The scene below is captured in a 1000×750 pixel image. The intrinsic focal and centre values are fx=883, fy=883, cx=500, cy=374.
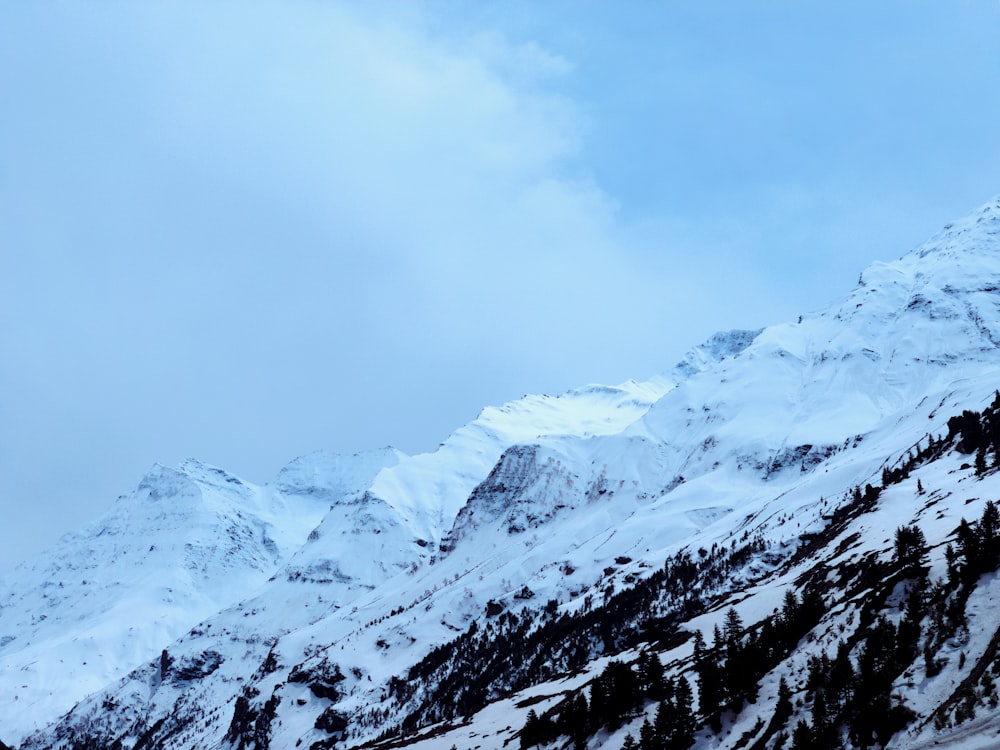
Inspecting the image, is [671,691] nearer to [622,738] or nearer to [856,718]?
[622,738]

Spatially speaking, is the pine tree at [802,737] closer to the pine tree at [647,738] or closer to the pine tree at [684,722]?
the pine tree at [684,722]

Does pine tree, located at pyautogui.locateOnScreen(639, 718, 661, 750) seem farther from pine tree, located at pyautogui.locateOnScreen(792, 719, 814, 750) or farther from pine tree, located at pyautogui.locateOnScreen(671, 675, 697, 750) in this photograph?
pine tree, located at pyautogui.locateOnScreen(792, 719, 814, 750)

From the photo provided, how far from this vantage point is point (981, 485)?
11688 cm

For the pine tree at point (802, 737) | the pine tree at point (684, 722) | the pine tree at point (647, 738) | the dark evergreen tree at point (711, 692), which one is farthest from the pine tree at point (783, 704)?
the pine tree at point (647, 738)

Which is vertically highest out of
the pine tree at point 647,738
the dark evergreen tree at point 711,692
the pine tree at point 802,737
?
the dark evergreen tree at point 711,692

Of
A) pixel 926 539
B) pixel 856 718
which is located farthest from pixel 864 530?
pixel 856 718

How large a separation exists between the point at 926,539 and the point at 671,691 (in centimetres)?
3101

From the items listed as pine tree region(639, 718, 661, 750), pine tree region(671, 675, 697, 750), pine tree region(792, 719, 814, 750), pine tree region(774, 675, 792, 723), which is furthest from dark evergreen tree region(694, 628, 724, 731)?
pine tree region(792, 719, 814, 750)

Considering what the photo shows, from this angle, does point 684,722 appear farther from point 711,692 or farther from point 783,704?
point 783,704

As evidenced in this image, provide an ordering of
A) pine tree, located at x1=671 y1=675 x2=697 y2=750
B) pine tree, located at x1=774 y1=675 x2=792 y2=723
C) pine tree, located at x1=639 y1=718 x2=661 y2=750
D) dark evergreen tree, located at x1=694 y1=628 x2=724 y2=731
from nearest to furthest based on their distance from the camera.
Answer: pine tree, located at x1=774 y1=675 x2=792 y2=723 → pine tree, located at x1=671 y1=675 x2=697 y2=750 → dark evergreen tree, located at x1=694 y1=628 x2=724 y2=731 → pine tree, located at x1=639 y1=718 x2=661 y2=750

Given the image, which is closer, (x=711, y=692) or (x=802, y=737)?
(x=802, y=737)

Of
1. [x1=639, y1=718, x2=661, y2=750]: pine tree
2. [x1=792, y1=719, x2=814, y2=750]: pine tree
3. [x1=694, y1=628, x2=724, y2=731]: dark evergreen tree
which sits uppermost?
[x1=694, y1=628, x2=724, y2=731]: dark evergreen tree

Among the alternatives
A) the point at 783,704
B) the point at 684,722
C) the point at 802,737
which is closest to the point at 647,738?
the point at 684,722

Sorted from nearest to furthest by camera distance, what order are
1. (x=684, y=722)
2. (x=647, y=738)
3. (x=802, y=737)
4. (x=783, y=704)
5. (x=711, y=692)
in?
(x=802, y=737) → (x=783, y=704) → (x=684, y=722) → (x=647, y=738) → (x=711, y=692)
